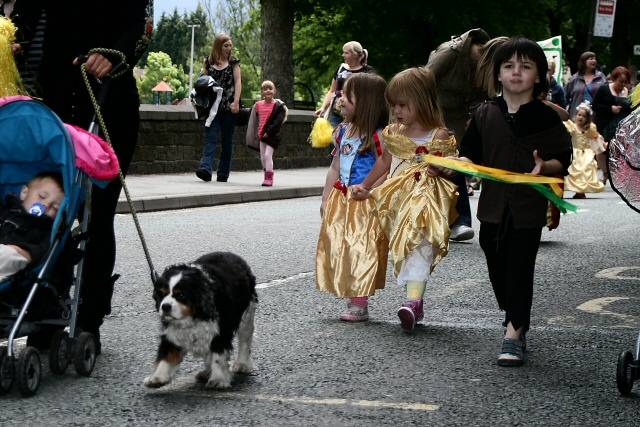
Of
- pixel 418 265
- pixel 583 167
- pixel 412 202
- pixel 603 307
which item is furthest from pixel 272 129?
pixel 418 265

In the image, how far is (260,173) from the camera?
2289cm

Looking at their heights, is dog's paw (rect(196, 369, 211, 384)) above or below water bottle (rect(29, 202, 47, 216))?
below

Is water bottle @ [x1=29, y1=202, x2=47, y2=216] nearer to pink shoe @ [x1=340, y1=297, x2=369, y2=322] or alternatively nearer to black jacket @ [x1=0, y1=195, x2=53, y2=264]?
black jacket @ [x1=0, y1=195, x2=53, y2=264]

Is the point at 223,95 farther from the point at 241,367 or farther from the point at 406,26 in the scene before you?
the point at 406,26

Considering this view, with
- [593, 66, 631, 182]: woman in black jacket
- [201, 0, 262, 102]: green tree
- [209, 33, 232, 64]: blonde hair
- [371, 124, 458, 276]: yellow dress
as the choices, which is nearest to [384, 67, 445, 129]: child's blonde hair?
[371, 124, 458, 276]: yellow dress

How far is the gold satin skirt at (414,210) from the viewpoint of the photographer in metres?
7.17

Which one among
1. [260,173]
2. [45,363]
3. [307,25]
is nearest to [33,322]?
[45,363]

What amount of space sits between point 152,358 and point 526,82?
212 cm

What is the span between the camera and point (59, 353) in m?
5.52

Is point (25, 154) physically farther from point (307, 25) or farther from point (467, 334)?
point (307, 25)

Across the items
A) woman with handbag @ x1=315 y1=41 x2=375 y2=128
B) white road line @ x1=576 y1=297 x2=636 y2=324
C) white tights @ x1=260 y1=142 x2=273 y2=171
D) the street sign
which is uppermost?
the street sign

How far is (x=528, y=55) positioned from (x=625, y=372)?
1655 mm

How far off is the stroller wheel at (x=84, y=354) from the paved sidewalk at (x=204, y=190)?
894 centimetres

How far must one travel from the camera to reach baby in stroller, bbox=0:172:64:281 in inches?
211
